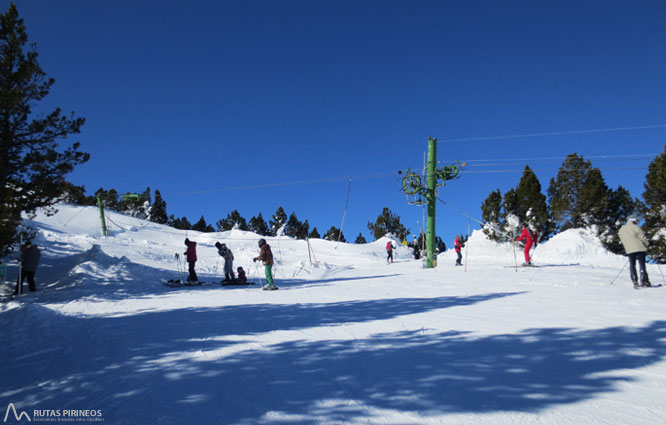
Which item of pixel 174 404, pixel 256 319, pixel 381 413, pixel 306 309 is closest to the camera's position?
pixel 381 413

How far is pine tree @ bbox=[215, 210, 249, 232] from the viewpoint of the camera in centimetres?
8575

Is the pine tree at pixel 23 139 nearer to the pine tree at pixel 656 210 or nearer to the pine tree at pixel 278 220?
the pine tree at pixel 656 210

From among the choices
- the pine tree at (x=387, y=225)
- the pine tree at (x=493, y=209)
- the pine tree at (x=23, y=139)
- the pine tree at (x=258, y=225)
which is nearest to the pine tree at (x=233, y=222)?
the pine tree at (x=258, y=225)

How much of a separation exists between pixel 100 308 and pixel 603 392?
9.35m

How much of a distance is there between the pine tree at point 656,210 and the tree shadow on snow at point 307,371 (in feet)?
98.1

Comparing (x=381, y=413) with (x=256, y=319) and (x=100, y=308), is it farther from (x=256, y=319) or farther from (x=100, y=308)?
(x=100, y=308)

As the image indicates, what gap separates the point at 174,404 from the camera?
117 inches

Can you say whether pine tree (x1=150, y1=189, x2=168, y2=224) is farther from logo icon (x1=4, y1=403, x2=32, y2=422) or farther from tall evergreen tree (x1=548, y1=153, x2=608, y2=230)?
logo icon (x1=4, y1=403, x2=32, y2=422)

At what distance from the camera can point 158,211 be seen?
75.2m

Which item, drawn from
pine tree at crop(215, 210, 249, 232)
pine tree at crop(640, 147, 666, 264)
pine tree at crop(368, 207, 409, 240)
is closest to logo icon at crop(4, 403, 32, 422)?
pine tree at crop(640, 147, 666, 264)

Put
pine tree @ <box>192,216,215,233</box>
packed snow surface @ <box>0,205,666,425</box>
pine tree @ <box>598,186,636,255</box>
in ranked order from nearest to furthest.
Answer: packed snow surface @ <box>0,205,666,425</box>
pine tree @ <box>598,186,636,255</box>
pine tree @ <box>192,216,215,233</box>

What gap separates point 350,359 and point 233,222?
284ft

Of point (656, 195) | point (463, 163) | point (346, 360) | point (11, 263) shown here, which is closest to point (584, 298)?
point (346, 360)

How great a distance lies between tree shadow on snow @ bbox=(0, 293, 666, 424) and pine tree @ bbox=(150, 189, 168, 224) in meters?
76.5
